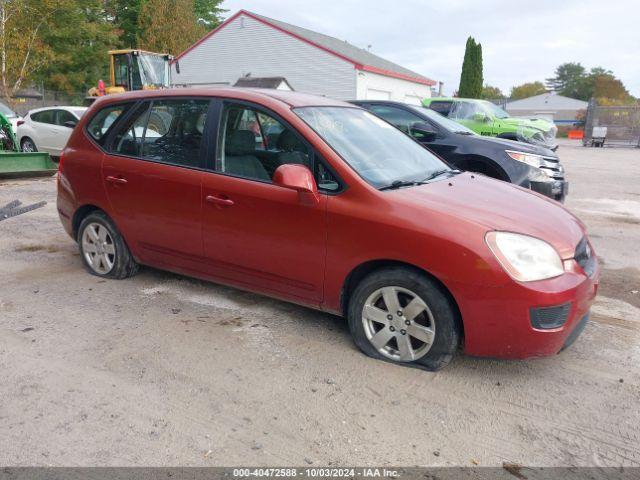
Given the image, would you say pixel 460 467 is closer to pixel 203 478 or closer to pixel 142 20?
pixel 203 478

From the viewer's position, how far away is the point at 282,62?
27406 millimetres

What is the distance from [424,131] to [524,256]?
15.7 feet

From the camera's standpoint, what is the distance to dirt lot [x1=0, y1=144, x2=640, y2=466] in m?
2.64

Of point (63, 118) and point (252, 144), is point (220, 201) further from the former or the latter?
point (63, 118)

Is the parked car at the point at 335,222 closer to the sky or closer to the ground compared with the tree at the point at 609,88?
closer to the ground

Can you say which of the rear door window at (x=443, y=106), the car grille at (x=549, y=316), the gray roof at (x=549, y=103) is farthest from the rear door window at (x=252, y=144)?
the gray roof at (x=549, y=103)

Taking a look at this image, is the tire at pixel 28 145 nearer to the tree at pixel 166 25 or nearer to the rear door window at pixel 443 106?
the rear door window at pixel 443 106

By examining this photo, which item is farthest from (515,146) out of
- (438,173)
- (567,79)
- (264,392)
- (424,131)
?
(567,79)

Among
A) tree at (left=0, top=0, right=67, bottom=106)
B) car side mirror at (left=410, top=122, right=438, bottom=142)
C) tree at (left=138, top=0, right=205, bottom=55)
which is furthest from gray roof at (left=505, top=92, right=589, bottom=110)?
car side mirror at (left=410, top=122, right=438, bottom=142)

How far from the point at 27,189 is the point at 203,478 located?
30.8 ft

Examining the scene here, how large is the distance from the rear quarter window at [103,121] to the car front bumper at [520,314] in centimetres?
343

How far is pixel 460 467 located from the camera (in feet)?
8.32

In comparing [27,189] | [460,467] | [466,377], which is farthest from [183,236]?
[27,189]

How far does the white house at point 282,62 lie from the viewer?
25906 millimetres
